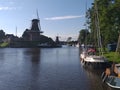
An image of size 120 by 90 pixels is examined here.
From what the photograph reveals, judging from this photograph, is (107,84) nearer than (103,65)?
Yes

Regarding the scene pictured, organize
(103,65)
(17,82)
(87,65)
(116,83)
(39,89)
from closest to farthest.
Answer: (116,83)
(39,89)
(17,82)
(103,65)
(87,65)

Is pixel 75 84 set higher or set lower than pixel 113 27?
lower

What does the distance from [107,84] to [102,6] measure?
36065mm

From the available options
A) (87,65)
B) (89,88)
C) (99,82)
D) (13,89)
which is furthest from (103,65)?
(13,89)

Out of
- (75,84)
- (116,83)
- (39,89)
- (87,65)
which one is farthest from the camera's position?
(87,65)

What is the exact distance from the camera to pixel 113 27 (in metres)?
66.8

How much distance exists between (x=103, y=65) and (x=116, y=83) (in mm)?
20566

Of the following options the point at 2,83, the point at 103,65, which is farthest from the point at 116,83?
the point at 103,65

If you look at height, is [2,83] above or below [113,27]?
below

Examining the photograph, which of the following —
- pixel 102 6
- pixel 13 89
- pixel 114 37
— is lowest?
pixel 13 89

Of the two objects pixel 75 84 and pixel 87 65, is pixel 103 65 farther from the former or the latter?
pixel 75 84

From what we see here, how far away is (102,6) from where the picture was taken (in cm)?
7106

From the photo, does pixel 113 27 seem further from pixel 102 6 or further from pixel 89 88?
pixel 89 88

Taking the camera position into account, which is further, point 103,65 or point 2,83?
point 103,65
